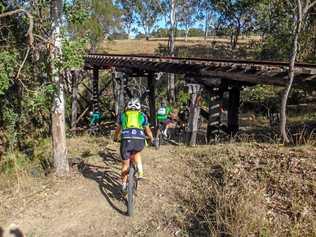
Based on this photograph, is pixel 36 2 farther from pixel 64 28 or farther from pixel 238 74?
pixel 238 74

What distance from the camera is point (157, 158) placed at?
9312 mm

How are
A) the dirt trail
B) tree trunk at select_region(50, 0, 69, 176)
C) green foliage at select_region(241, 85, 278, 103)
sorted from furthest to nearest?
1. green foliage at select_region(241, 85, 278, 103)
2. tree trunk at select_region(50, 0, 69, 176)
3. the dirt trail

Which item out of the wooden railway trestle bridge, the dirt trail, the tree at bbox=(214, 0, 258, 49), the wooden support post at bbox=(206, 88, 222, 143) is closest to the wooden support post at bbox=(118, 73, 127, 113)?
the wooden railway trestle bridge

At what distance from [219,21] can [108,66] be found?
87.3ft

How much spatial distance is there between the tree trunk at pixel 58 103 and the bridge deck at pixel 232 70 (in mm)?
4551

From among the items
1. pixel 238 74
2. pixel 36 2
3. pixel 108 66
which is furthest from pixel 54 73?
pixel 108 66

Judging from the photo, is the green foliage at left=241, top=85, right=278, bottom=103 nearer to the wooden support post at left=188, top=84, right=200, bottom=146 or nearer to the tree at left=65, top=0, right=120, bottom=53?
the tree at left=65, top=0, right=120, bottom=53

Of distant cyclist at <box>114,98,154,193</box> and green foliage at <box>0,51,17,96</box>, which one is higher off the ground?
green foliage at <box>0,51,17,96</box>

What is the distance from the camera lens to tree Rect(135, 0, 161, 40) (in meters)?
45.9

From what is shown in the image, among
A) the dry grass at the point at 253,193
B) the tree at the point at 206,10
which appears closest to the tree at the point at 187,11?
the tree at the point at 206,10

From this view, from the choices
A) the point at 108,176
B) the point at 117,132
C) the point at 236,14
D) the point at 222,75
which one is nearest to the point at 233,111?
the point at 222,75

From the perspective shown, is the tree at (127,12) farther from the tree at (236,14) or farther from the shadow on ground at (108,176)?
the shadow on ground at (108,176)

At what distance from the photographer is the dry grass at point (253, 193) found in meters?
5.37

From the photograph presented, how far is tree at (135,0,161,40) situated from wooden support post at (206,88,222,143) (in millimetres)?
31012
